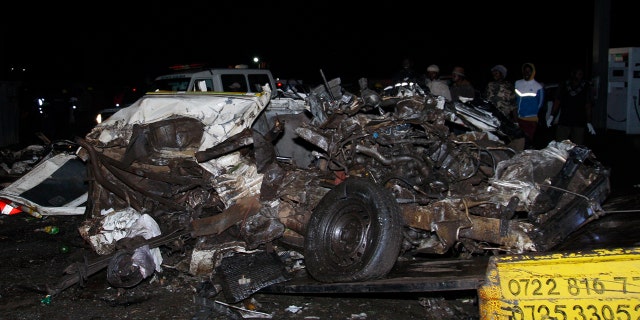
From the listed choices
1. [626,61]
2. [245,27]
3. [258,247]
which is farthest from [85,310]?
[245,27]

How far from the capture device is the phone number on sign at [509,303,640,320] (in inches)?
103

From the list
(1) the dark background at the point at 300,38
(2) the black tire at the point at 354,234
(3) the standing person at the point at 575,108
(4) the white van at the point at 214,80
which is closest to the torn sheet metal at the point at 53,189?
(2) the black tire at the point at 354,234

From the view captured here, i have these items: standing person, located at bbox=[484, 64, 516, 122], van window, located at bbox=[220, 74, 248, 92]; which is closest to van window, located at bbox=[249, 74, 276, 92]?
van window, located at bbox=[220, 74, 248, 92]

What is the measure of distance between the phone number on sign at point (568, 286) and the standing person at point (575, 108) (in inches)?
253

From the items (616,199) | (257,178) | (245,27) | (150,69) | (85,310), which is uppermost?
(245,27)

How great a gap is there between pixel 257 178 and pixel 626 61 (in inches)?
488

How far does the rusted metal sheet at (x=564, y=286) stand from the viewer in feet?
8.54

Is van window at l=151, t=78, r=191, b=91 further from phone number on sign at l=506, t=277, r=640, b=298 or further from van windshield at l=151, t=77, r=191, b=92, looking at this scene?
phone number on sign at l=506, t=277, r=640, b=298

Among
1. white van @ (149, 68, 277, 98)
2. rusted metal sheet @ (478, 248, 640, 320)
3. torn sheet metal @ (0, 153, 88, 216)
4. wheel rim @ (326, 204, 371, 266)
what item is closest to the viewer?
rusted metal sheet @ (478, 248, 640, 320)

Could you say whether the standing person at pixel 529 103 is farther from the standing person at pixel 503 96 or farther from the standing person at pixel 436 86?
the standing person at pixel 436 86

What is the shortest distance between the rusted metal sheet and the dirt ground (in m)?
1.17

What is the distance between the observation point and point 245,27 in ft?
103

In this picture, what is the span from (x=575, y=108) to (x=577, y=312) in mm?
6505

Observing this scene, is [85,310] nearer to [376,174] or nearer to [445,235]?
[376,174]
